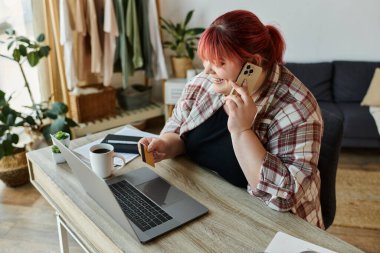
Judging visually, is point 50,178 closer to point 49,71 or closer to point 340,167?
point 49,71

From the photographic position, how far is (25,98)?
10.6 ft

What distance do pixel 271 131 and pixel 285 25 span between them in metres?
2.69

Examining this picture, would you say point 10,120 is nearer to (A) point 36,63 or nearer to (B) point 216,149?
(A) point 36,63

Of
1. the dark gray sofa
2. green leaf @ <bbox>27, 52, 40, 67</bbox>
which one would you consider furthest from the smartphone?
the dark gray sofa

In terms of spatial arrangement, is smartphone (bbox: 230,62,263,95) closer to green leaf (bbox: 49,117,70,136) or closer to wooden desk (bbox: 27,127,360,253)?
wooden desk (bbox: 27,127,360,253)

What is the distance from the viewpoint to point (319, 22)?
352 cm

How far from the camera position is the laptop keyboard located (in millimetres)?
1026

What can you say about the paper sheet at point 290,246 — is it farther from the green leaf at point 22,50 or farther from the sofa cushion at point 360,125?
the sofa cushion at point 360,125

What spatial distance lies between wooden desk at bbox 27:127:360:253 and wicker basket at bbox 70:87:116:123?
1.87m

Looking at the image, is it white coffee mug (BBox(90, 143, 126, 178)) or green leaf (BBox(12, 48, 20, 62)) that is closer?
white coffee mug (BBox(90, 143, 126, 178))

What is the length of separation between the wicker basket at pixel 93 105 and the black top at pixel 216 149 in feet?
6.53

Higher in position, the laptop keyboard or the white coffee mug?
the white coffee mug

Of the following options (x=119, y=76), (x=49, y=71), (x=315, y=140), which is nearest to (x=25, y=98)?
(x=49, y=71)

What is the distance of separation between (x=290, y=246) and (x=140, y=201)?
436 mm
